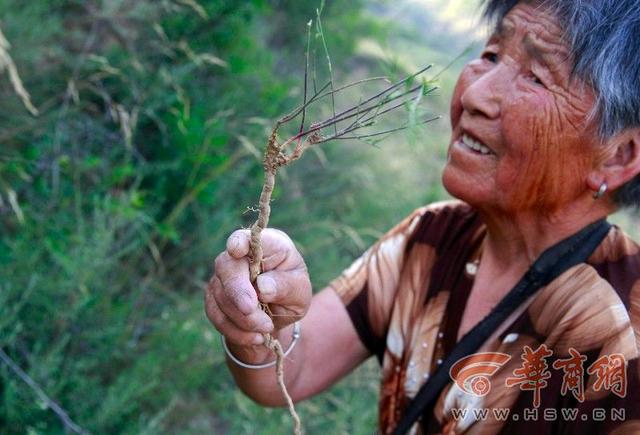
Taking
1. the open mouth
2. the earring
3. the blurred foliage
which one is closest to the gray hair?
the earring

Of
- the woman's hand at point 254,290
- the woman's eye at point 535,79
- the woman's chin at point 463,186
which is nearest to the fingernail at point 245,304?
the woman's hand at point 254,290

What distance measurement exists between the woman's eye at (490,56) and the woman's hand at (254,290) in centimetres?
72

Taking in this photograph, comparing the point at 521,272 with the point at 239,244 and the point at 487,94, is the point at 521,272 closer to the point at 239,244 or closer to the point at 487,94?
the point at 487,94

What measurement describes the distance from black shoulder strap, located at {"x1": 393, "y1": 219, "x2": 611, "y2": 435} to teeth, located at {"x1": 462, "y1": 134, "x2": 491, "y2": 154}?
28 centimetres

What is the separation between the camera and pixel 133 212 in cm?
235

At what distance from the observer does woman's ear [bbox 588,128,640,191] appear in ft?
4.91

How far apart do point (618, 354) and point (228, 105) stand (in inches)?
94.3

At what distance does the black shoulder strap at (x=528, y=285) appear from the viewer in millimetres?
1542

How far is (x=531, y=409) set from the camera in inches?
55.7

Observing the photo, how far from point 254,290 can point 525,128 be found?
2.33 feet

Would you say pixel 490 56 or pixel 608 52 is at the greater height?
Result: pixel 608 52

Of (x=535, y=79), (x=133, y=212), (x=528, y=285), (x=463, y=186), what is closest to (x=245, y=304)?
(x=463, y=186)

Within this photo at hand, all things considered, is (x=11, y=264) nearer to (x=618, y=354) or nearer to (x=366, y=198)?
(x=618, y=354)

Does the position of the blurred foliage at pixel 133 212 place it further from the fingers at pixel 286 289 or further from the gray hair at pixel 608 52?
the fingers at pixel 286 289
